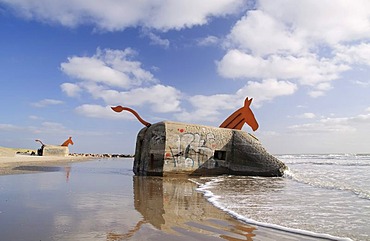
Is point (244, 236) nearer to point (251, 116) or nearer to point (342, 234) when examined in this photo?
point (342, 234)

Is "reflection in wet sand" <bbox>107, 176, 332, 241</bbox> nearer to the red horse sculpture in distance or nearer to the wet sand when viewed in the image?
the wet sand

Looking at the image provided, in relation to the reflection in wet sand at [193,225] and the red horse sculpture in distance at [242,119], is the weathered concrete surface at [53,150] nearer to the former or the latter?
the red horse sculpture in distance at [242,119]

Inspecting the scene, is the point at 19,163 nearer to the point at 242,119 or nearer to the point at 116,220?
the point at 242,119

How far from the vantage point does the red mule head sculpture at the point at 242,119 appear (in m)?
18.3

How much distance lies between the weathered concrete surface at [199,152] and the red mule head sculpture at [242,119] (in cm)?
110

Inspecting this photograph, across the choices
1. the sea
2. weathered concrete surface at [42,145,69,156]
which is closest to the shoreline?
the sea

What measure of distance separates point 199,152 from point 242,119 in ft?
13.8

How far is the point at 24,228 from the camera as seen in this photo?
4305mm

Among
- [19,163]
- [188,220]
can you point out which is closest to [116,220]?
[188,220]

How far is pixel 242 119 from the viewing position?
18.4m

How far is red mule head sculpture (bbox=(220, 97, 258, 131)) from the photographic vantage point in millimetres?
18297

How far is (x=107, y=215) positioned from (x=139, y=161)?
10970 millimetres

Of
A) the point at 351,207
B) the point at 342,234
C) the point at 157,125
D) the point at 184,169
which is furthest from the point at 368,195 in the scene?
the point at 157,125

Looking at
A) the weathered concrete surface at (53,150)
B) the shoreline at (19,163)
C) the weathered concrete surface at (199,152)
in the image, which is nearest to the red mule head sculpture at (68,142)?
the weathered concrete surface at (53,150)
